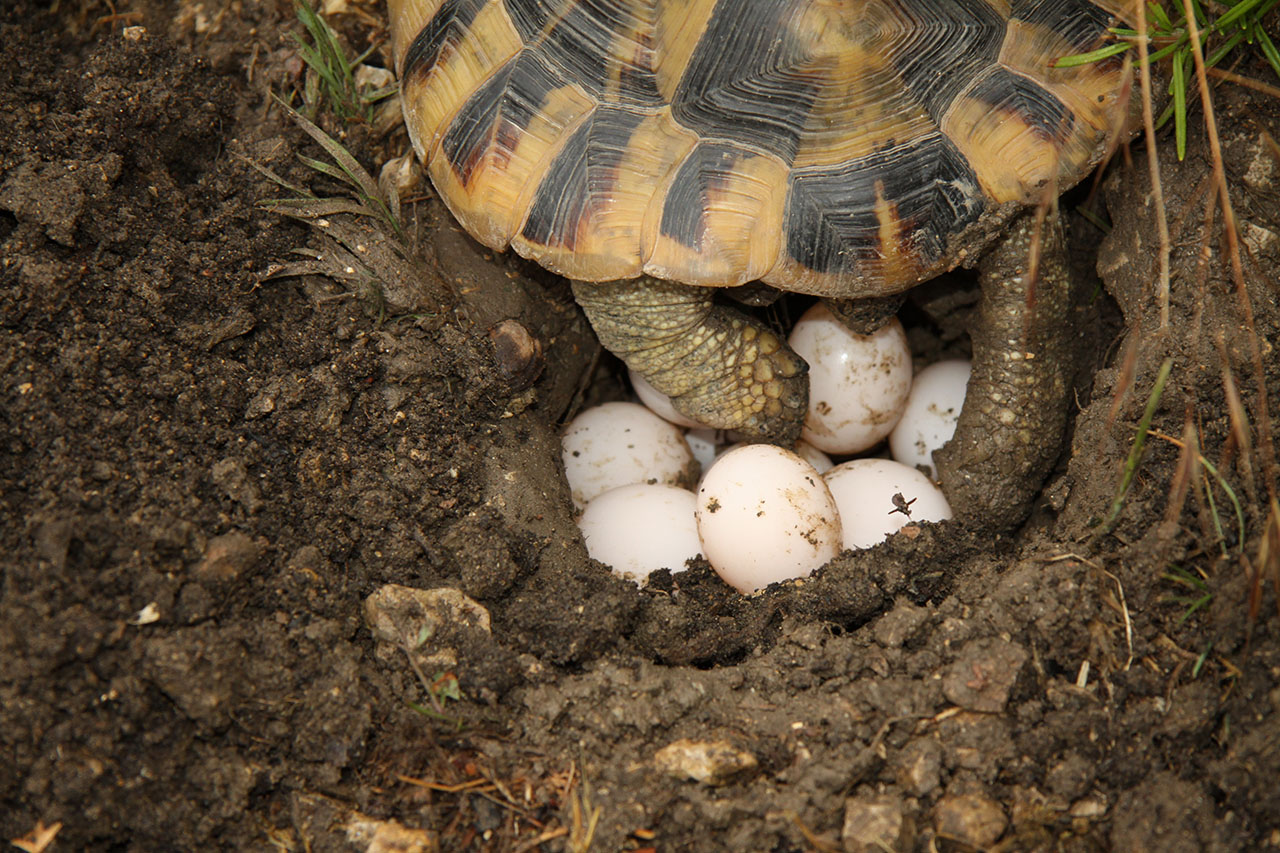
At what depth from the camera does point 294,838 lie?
6.07 feet

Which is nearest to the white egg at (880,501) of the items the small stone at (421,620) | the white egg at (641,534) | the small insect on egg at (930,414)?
the small insect on egg at (930,414)

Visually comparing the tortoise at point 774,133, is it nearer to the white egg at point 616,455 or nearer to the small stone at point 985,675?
the white egg at point 616,455

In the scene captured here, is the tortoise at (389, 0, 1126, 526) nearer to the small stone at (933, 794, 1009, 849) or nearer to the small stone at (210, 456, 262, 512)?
the small stone at (210, 456, 262, 512)

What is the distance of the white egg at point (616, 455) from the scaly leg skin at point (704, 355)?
17 centimetres

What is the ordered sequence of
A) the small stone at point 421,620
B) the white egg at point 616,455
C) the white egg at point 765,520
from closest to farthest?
1. the small stone at point 421,620
2. the white egg at point 765,520
3. the white egg at point 616,455

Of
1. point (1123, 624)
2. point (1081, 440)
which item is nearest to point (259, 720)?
point (1123, 624)

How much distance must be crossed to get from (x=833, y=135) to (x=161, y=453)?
1.77 metres

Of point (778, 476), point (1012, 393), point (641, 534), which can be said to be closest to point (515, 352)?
point (641, 534)

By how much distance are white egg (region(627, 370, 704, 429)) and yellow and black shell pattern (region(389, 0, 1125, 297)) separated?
2.30 feet

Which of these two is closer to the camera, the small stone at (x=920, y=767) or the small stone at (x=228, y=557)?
the small stone at (x=920, y=767)

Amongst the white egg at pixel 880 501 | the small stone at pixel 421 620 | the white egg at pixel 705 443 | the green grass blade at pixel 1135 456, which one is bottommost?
the white egg at pixel 705 443

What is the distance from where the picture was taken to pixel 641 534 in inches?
101

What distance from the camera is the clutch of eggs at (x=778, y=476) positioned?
2.39 meters

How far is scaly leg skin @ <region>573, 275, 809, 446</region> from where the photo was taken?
8.39ft
